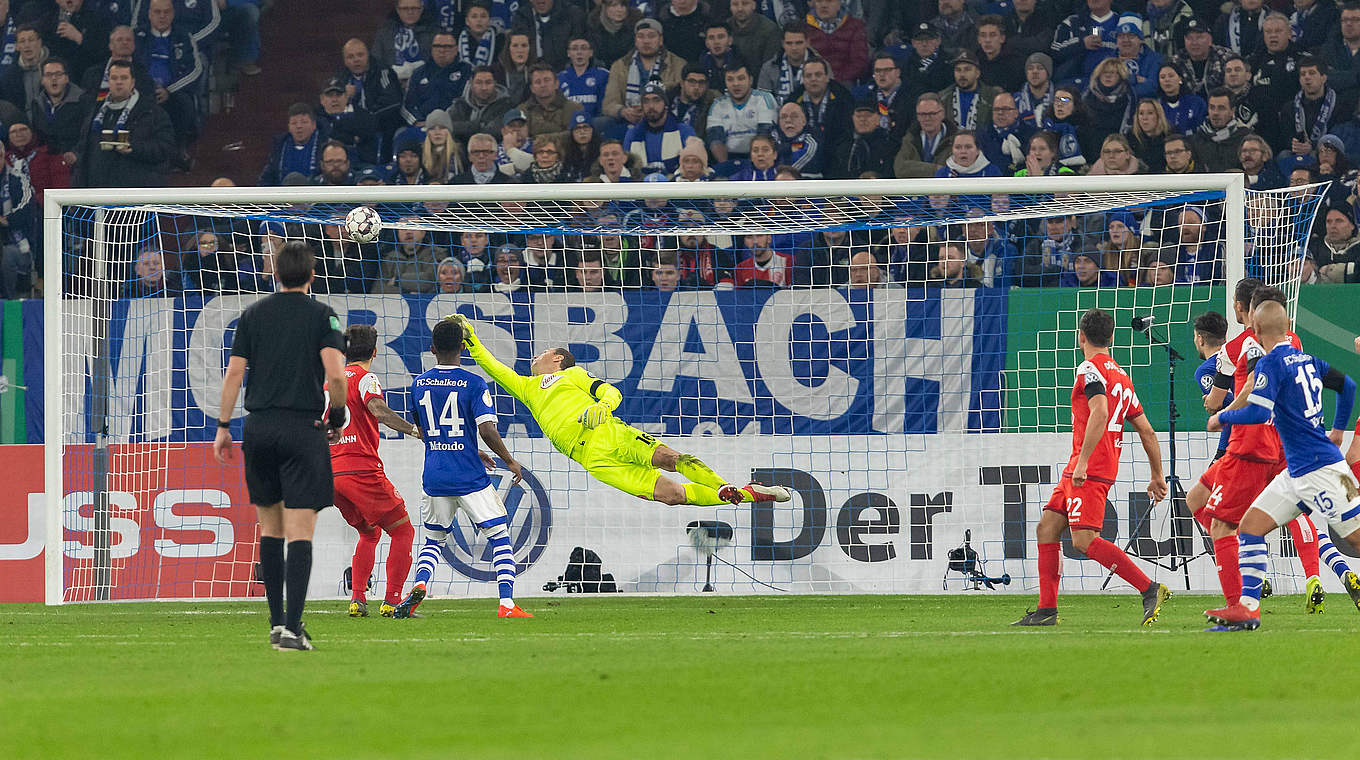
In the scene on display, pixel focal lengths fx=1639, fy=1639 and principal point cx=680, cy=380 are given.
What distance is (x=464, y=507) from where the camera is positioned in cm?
1096

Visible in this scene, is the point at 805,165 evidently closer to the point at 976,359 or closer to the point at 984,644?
the point at 976,359

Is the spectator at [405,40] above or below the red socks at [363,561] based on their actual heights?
above

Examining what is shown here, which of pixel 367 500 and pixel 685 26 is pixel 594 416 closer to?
pixel 367 500

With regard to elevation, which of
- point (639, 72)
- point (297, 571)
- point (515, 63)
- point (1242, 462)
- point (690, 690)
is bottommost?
point (690, 690)

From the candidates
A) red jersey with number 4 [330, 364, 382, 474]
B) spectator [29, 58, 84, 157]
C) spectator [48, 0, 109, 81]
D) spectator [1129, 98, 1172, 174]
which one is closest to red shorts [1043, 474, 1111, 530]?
red jersey with number 4 [330, 364, 382, 474]

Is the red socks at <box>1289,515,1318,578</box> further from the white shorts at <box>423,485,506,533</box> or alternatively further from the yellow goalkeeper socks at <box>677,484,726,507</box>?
the white shorts at <box>423,485,506,533</box>

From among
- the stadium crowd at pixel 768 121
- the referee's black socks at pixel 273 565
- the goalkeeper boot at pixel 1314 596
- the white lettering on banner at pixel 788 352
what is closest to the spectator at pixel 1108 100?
the stadium crowd at pixel 768 121

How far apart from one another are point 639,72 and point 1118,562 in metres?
9.14

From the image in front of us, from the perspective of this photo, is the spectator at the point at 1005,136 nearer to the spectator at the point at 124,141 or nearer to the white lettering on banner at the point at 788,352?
the white lettering on banner at the point at 788,352

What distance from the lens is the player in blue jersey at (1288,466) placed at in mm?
8734

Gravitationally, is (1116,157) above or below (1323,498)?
above

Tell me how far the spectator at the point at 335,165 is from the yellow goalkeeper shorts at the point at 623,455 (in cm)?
600

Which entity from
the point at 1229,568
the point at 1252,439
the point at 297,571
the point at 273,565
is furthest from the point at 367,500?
the point at 1252,439

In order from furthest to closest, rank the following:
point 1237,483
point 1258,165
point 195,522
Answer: point 1258,165, point 195,522, point 1237,483
